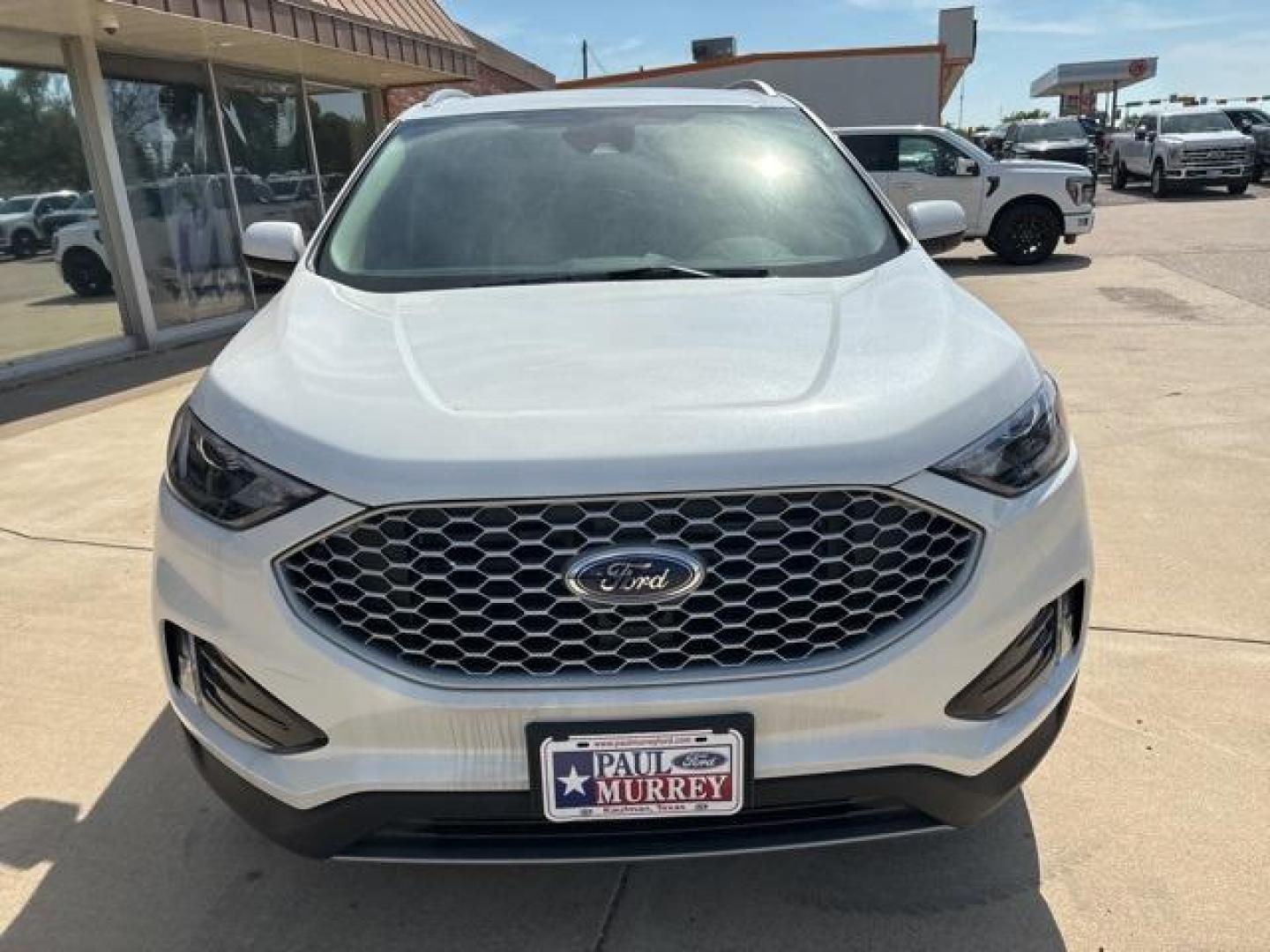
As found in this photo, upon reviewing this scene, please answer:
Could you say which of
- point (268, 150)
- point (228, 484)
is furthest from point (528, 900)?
point (268, 150)

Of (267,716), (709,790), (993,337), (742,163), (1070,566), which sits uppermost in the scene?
(742,163)

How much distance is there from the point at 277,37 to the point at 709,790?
8.25 m

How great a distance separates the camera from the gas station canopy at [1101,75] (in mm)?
64062

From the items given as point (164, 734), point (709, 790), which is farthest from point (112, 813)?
point (709, 790)

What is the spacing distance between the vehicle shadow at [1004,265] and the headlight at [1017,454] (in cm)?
1095

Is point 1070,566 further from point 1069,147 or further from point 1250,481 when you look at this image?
point 1069,147

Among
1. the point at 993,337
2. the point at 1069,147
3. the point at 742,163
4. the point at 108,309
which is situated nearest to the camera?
the point at 993,337

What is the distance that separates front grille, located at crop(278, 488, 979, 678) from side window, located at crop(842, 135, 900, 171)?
12.6 m

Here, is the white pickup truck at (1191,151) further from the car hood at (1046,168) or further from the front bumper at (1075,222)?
the front bumper at (1075,222)

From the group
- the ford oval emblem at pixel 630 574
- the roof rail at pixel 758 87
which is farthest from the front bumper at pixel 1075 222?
the ford oval emblem at pixel 630 574

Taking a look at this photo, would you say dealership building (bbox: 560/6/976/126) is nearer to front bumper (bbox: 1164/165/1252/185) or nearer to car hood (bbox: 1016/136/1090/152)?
car hood (bbox: 1016/136/1090/152)

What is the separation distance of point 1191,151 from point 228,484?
23468mm

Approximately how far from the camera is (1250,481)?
4668mm

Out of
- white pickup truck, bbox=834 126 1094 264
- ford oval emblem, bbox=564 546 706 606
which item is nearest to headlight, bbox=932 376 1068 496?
ford oval emblem, bbox=564 546 706 606
